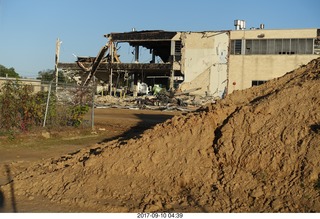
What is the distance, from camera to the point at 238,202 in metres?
6.19

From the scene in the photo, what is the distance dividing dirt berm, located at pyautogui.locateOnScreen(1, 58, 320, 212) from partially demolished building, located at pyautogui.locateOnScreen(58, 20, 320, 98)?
30.9 m

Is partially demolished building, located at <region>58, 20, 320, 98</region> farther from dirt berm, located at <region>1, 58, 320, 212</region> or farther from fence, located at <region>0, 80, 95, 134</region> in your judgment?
dirt berm, located at <region>1, 58, 320, 212</region>

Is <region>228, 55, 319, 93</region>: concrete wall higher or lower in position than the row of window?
lower

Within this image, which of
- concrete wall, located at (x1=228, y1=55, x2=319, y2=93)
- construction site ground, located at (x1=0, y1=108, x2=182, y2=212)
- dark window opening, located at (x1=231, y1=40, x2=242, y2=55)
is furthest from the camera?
dark window opening, located at (x1=231, y1=40, x2=242, y2=55)

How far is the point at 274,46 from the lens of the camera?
38562 millimetres

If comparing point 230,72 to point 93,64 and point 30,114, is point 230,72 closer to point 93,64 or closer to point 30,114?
point 93,64

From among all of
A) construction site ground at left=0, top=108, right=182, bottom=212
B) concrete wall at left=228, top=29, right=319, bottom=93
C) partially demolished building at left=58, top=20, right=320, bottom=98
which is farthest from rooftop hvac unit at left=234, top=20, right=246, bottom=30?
construction site ground at left=0, top=108, right=182, bottom=212

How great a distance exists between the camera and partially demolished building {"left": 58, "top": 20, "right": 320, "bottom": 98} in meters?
Result: 38.1

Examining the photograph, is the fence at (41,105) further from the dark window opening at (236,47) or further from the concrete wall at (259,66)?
the dark window opening at (236,47)

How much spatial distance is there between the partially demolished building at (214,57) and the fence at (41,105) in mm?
23483

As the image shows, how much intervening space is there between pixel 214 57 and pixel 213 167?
34.6 meters

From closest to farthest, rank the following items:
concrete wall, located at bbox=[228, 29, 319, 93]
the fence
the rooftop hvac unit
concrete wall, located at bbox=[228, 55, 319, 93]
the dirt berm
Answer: the dirt berm → the fence → concrete wall, located at bbox=[228, 29, 319, 93] → concrete wall, located at bbox=[228, 55, 319, 93] → the rooftop hvac unit

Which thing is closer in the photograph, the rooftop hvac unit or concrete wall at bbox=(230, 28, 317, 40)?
concrete wall at bbox=(230, 28, 317, 40)

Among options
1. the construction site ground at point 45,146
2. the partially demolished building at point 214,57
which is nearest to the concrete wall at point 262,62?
the partially demolished building at point 214,57
